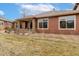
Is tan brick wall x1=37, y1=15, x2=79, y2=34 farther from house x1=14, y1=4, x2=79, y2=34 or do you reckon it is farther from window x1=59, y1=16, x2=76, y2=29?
window x1=59, y1=16, x2=76, y2=29

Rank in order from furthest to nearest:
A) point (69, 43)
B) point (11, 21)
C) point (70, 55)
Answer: point (11, 21), point (69, 43), point (70, 55)

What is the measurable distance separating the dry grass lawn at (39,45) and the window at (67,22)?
0.89 metres

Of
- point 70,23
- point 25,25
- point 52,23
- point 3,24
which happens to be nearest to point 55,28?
point 52,23

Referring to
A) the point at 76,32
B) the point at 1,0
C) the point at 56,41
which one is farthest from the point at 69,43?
the point at 1,0

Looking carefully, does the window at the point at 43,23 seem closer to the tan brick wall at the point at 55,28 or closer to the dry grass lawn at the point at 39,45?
the tan brick wall at the point at 55,28

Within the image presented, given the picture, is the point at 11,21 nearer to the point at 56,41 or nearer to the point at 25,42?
the point at 25,42

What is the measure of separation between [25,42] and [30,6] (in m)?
1.46

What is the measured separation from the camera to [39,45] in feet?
29.0

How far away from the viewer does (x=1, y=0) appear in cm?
829

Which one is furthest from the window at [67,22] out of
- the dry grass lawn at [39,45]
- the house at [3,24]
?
the house at [3,24]

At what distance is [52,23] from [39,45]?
7.22ft

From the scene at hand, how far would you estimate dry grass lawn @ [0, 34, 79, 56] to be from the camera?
8266 mm

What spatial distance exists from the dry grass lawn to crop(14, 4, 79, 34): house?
2.31ft

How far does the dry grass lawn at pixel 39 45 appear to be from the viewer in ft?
27.1
